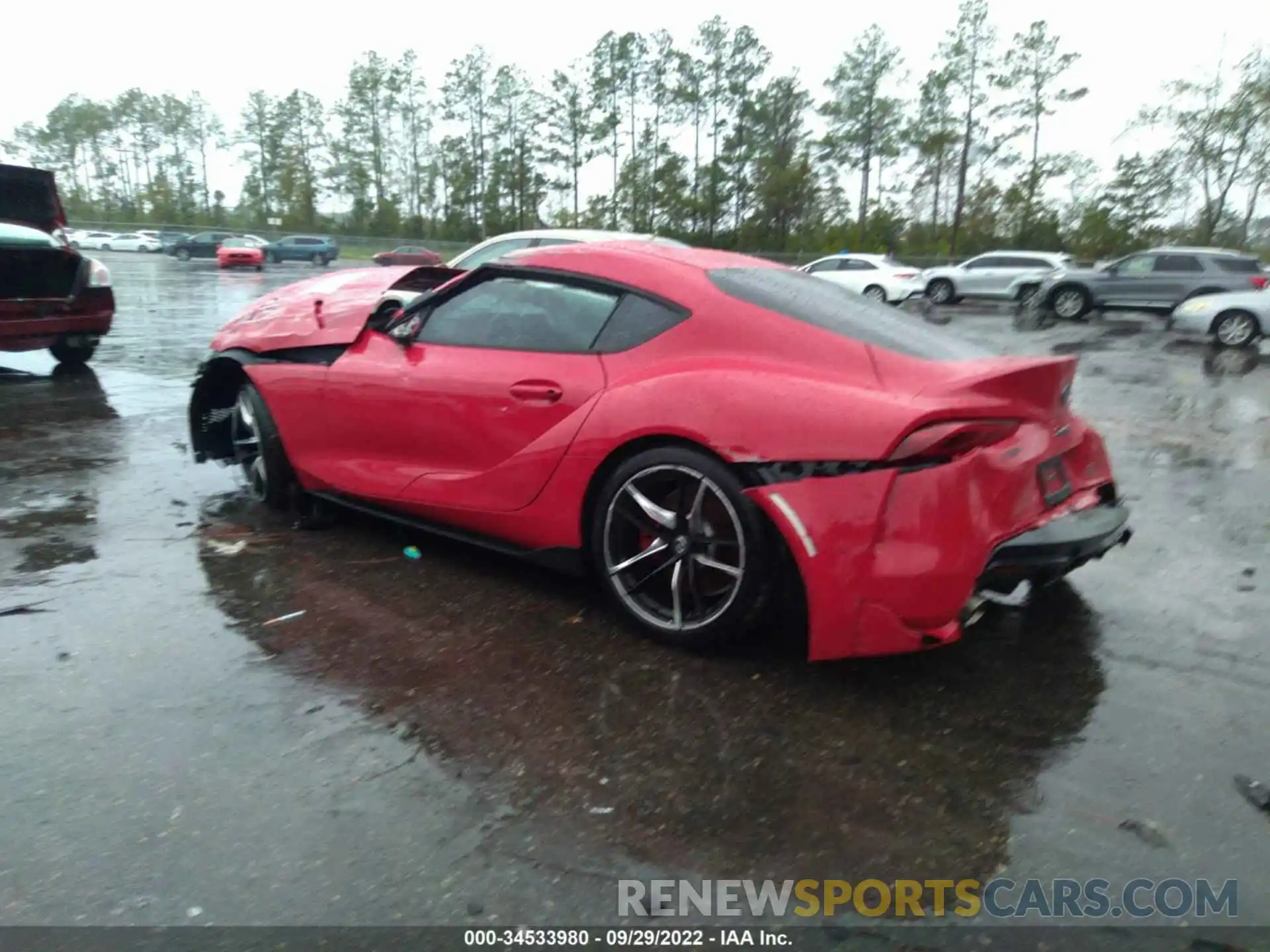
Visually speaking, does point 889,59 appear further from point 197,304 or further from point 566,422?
point 566,422

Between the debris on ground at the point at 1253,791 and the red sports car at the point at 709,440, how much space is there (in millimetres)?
765

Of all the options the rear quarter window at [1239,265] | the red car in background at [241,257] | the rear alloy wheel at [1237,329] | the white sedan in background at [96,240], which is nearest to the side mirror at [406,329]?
the rear alloy wheel at [1237,329]

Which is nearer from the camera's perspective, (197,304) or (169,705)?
(169,705)

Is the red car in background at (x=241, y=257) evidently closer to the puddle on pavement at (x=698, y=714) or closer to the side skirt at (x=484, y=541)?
the side skirt at (x=484, y=541)

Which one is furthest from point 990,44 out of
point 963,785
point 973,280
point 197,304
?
point 963,785

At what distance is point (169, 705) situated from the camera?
3.08m

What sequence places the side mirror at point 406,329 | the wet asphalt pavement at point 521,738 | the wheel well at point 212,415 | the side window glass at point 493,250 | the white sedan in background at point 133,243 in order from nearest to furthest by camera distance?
the wet asphalt pavement at point 521,738, the side mirror at point 406,329, the wheel well at point 212,415, the side window glass at point 493,250, the white sedan in background at point 133,243

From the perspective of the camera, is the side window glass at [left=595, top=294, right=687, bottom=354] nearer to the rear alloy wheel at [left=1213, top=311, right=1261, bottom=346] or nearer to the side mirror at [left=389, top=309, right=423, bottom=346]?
the side mirror at [left=389, top=309, right=423, bottom=346]

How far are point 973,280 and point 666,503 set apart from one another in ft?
85.9

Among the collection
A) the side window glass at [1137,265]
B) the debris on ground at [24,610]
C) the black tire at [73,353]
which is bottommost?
the debris on ground at [24,610]

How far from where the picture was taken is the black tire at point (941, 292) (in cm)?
2795

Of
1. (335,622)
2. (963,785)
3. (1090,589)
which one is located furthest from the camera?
(1090,589)

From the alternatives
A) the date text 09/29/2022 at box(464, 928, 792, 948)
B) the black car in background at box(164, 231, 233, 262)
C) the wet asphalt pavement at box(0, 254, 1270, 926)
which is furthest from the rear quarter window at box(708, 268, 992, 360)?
the black car in background at box(164, 231, 233, 262)

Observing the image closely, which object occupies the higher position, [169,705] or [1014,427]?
[1014,427]
